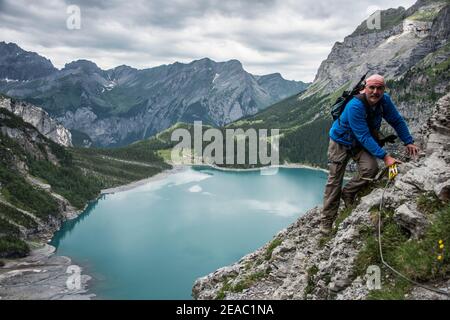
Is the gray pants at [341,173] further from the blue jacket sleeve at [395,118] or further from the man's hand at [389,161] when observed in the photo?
the blue jacket sleeve at [395,118]

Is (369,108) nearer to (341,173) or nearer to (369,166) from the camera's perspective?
(369,166)

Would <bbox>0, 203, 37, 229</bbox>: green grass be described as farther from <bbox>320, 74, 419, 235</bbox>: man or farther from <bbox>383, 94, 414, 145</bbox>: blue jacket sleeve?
<bbox>383, 94, 414, 145</bbox>: blue jacket sleeve

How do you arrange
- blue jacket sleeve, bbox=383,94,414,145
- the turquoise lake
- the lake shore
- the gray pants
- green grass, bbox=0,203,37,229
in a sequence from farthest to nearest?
green grass, bbox=0,203,37,229 → the turquoise lake → the lake shore → the gray pants → blue jacket sleeve, bbox=383,94,414,145

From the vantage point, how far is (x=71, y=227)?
6024 inches

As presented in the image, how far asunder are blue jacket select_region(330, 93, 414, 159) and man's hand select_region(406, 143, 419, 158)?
0.16 meters

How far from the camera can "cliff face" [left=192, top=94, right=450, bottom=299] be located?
10.9m

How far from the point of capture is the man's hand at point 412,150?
1541 centimetres

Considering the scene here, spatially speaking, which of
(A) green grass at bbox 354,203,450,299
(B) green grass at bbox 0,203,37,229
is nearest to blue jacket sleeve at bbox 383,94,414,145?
(A) green grass at bbox 354,203,450,299

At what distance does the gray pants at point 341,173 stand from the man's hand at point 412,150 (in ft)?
5.22

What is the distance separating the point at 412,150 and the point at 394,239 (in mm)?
4548

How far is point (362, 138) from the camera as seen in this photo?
540 inches

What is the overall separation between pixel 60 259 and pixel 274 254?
105 metres
